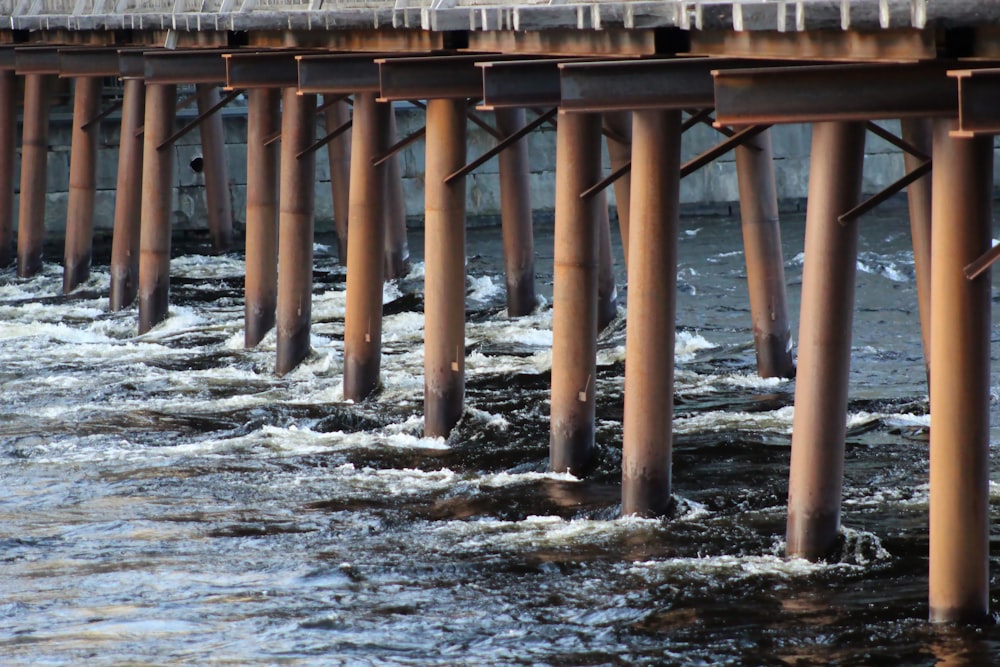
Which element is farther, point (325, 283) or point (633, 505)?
point (325, 283)

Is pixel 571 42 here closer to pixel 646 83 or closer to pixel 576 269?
pixel 646 83

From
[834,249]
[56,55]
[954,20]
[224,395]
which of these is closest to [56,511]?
[224,395]

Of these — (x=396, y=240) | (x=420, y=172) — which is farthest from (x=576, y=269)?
(x=420, y=172)

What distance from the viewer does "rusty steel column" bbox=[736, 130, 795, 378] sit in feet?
52.4

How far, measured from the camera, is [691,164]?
37.7ft

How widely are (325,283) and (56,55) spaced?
16.9 feet

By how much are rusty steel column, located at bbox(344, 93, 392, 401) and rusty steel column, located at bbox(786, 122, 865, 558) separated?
6.28 metres

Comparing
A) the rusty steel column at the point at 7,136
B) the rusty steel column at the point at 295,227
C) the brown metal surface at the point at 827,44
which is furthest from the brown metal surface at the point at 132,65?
the brown metal surface at the point at 827,44

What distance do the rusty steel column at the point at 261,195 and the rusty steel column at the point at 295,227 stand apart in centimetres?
76

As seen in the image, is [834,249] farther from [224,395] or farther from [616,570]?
[224,395]

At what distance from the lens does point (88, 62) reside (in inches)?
891

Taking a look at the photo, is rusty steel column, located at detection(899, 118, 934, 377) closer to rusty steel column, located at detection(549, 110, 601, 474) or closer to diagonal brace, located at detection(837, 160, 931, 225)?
rusty steel column, located at detection(549, 110, 601, 474)

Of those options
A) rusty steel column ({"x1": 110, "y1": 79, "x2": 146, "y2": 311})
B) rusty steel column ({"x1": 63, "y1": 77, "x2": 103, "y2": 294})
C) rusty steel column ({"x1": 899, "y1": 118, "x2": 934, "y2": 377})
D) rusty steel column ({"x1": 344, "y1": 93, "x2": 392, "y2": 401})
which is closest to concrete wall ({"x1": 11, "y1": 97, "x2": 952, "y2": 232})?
rusty steel column ({"x1": 63, "y1": 77, "x2": 103, "y2": 294})

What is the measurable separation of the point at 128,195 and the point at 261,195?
13.2 ft
